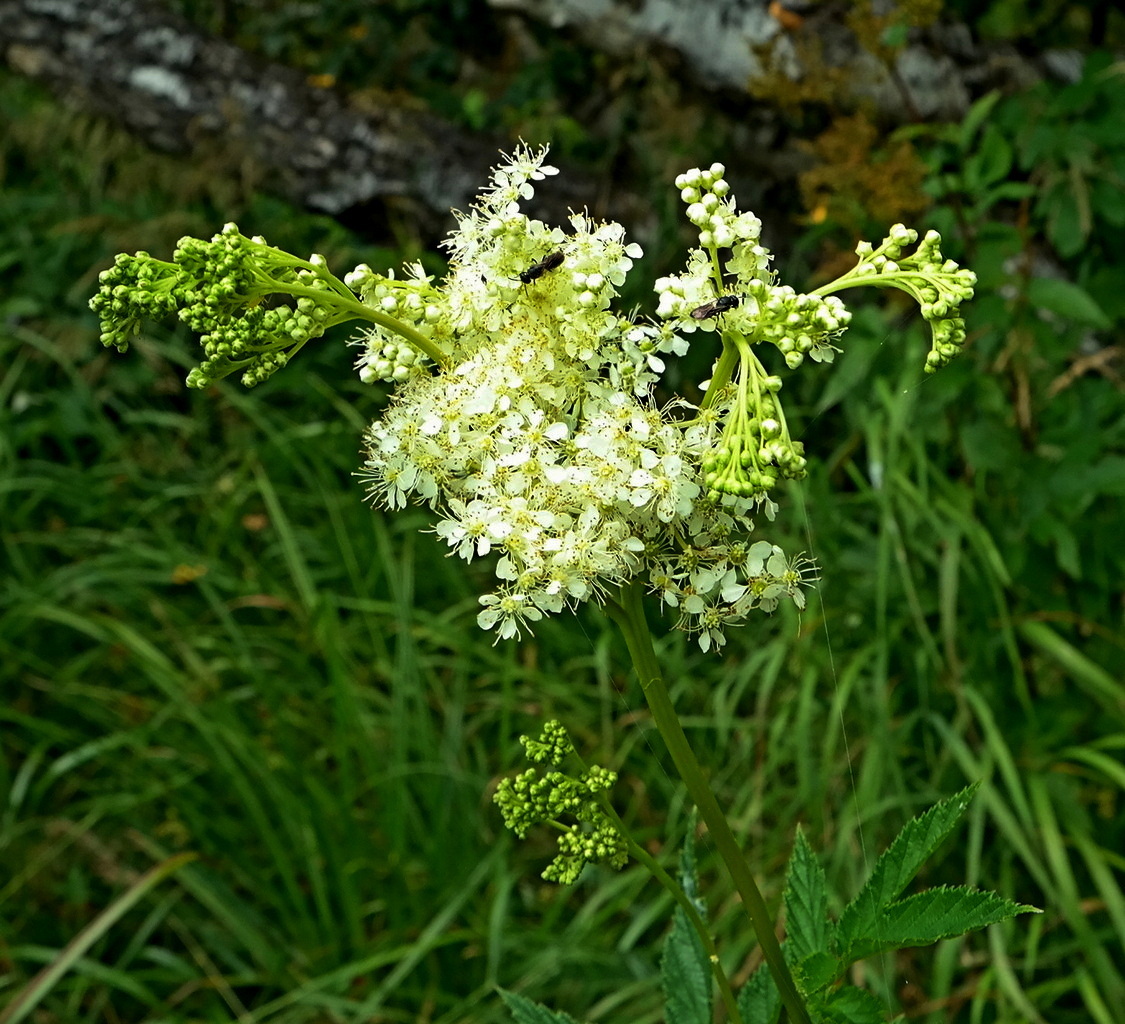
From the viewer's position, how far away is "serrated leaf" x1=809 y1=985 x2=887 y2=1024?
88 cm

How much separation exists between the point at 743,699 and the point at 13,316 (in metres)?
2.52

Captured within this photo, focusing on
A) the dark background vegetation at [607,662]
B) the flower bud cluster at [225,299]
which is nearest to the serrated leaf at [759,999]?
the flower bud cluster at [225,299]

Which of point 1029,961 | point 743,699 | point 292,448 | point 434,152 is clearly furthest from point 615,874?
point 434,152

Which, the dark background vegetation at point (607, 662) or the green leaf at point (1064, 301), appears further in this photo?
the dark background vegetation at point (607, 662)

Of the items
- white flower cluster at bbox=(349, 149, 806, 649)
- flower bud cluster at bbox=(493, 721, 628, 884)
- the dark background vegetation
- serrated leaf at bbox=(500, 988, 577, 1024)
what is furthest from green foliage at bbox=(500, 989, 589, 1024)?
the dark background vegetation

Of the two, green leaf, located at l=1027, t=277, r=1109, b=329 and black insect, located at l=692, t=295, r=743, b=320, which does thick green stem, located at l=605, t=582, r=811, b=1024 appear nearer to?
black insect, located at l=692, t=295, r=743, b=320

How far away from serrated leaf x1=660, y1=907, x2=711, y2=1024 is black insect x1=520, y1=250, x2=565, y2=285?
612mm

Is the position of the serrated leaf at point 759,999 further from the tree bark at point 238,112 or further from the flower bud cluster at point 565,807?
the tree bark at point 238,112

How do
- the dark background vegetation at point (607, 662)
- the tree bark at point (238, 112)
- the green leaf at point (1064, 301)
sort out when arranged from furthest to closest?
the tree bark at point (238, 112) → the dark background vegetation at point (607, 662) → the green leaf at point (1064, 301)

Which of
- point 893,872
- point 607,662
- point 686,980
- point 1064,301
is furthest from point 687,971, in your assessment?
point 607,662

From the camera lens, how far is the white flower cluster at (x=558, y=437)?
82cm

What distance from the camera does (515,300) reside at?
0.87 m

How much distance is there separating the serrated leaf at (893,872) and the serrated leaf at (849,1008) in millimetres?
28

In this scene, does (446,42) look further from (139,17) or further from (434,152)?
(139,17)
